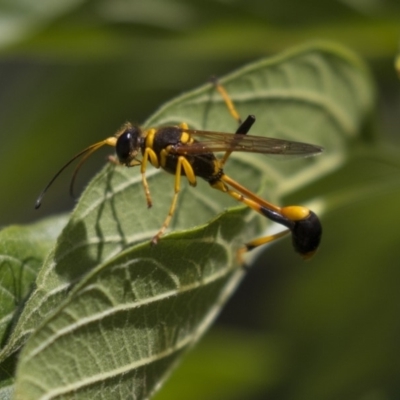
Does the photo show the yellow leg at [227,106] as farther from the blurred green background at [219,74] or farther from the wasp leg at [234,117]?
the blurred green background at [219,74]

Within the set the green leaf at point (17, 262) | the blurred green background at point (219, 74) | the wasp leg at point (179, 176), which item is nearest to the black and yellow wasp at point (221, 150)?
the wasp leg at point (179, 176)

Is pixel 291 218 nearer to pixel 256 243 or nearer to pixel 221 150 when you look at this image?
pixel 256 243

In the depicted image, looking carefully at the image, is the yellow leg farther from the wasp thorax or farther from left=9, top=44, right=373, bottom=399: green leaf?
the wasp thorax

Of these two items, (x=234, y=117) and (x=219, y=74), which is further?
(x=219, y=74)

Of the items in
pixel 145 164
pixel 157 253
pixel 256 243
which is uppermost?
pixel 145 164

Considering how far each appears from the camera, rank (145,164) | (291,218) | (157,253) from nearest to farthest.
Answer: (157,253)
(145,164)
(291,218)

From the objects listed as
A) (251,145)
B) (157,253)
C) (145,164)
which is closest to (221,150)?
(251,145)

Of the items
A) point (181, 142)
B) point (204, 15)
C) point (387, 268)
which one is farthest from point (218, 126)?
point (387, 268)

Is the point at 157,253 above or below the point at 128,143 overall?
below
